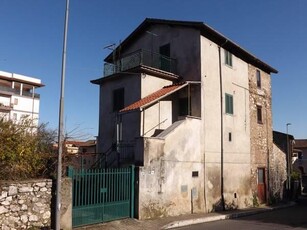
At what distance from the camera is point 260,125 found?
2503 cm

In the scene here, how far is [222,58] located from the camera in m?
21.1

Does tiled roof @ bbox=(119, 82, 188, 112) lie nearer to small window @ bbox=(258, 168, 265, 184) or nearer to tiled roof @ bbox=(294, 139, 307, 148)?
small window @ bbox=(258, 168, 265, 184)

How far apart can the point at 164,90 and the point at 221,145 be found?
4.77 m

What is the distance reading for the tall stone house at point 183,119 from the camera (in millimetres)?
15609

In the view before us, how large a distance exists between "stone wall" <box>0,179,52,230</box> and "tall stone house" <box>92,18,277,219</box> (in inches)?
162

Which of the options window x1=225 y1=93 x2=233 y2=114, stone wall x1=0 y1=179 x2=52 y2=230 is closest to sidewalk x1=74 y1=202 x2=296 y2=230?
stone wall x1=0 y1=179 x2=52 y2=230

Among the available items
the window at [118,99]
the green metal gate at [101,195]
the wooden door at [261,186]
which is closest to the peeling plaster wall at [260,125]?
the wooden door at [261,186]

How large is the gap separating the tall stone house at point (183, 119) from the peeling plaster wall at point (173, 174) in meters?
0.04

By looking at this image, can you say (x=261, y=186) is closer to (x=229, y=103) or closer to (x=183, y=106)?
(x=229, y=103)

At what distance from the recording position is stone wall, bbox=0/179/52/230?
33.7ft

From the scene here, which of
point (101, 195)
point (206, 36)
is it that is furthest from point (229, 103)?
point (101, 195)

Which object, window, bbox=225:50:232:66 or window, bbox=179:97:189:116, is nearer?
window, bbox=179:97:189:116

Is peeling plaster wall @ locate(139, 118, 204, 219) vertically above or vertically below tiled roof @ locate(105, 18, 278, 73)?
below

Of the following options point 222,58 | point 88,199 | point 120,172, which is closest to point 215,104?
point 222,58
